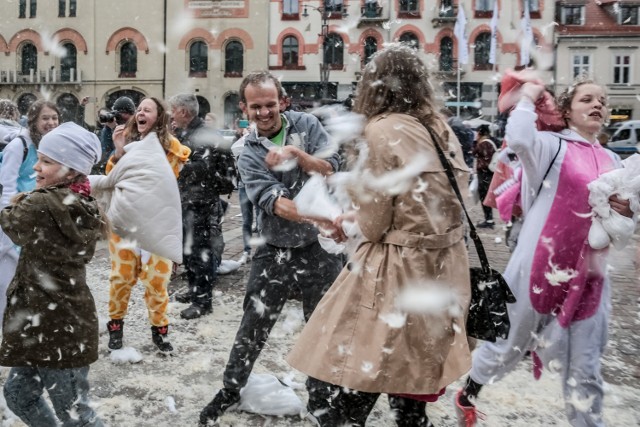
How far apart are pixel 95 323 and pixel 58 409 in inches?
15.4

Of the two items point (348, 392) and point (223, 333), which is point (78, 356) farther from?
point (223, 333)

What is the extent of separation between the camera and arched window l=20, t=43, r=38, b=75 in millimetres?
35906

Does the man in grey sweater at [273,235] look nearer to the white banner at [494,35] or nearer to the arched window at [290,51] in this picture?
the white banner at [494,35]

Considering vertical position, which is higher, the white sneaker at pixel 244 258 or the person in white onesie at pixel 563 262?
the person in white onesie at pixel 563 262

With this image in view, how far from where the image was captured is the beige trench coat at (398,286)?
2.28m

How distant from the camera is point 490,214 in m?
11.2

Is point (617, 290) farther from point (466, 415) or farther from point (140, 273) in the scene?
point (140, 273)

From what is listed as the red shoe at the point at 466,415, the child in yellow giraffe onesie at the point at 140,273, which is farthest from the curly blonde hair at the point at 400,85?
the child in yellow giraffe onesie at the point at 140,273

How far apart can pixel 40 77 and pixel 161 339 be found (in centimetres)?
3539

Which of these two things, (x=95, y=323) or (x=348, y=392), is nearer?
(x=348, y=392)

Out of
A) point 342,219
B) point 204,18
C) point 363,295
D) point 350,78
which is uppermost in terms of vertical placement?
point 204,18

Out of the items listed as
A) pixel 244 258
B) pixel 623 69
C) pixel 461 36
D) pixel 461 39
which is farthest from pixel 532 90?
pixel 623 69

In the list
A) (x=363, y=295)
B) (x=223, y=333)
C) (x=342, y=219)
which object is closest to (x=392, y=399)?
(x=363, y=295)

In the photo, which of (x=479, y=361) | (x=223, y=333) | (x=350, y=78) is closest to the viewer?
(x=479, y=361)
